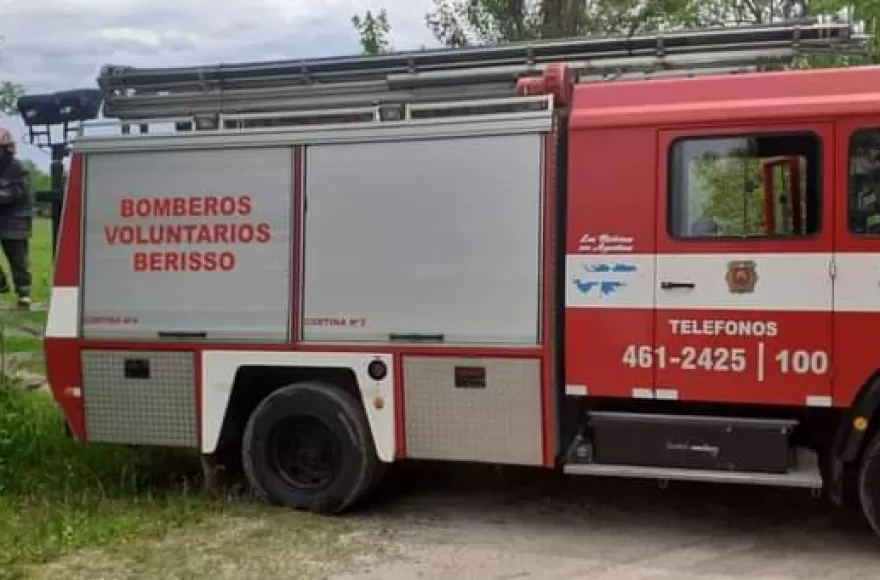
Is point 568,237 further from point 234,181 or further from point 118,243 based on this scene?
point 118,243

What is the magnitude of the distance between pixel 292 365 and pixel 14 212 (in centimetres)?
558

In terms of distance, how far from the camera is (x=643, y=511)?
7414 millimetres

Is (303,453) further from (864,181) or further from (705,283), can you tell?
(864,181)

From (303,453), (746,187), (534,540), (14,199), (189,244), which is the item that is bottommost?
(534,540)

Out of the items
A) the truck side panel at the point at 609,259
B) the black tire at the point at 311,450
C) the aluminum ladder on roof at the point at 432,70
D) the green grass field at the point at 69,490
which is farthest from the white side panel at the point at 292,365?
the aluminum ladder on roof at the point at 432,70

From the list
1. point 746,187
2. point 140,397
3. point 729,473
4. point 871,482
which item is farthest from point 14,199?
point 871,482

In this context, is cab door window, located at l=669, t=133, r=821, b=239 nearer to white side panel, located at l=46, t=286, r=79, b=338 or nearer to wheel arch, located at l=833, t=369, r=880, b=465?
wheel arch, located at l=833, t=369, r=880, b=465

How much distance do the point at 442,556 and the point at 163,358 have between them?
2351 mm

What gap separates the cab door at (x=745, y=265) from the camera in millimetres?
6266

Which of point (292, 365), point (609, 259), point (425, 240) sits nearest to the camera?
point (609, 259)

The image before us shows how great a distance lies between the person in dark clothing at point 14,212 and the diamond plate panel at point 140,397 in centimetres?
447

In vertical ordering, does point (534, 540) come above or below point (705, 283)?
below

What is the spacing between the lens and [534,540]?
6.80 meters

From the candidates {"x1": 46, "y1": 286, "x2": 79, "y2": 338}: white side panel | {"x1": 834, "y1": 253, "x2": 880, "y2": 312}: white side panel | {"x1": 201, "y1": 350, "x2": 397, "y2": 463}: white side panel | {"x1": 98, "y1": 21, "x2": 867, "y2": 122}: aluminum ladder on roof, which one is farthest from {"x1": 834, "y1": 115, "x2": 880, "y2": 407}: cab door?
{"x1": 46, "y1": 286, "x2": 79, "y2": 338}: white side panel
